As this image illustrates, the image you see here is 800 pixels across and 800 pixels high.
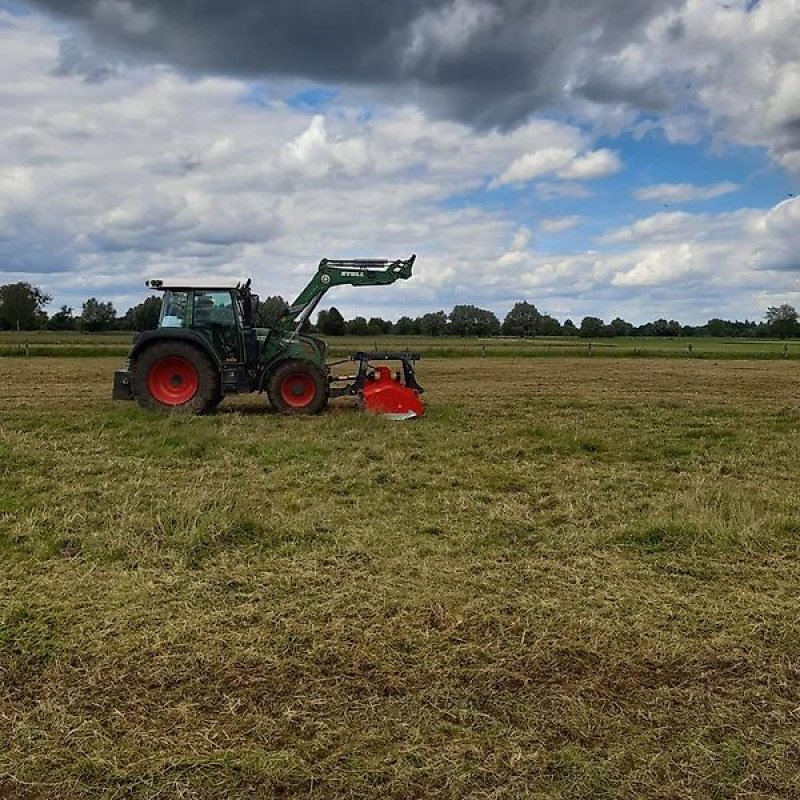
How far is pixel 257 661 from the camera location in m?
3.97

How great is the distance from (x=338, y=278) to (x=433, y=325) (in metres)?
63.9

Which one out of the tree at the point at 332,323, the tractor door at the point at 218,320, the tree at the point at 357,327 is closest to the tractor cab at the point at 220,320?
the tractor door at the point at 218,320

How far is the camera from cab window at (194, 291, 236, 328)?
42.3ft

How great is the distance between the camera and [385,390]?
12.6 meters

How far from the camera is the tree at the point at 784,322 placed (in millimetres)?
92438

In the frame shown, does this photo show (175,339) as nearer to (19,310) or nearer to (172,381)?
(172,381)

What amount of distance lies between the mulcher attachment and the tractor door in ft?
6.01

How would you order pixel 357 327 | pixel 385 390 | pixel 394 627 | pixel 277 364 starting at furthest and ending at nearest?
pixel 357 327, pixel 277 364, pixel 385 390, pixel 394 627

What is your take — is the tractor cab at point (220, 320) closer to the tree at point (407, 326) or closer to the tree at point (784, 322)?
the tree at point (407, 326)

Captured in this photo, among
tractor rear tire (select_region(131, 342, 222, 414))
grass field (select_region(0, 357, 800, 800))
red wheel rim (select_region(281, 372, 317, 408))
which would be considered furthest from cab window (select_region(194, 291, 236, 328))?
grass field (select_region(0, 357, 800, 800))

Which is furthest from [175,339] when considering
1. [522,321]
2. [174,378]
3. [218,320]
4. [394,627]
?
[522,321]

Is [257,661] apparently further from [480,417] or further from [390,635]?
[480,417]

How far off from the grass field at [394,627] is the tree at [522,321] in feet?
253

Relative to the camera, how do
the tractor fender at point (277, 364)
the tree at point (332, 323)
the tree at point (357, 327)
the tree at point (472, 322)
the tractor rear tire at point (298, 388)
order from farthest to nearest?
the tree at point (472, 322), the tree at point (357, 327), the tree at point (332, 323), the tractor fender at point (277, 364), the tractor rear tire at point (298, 388)
